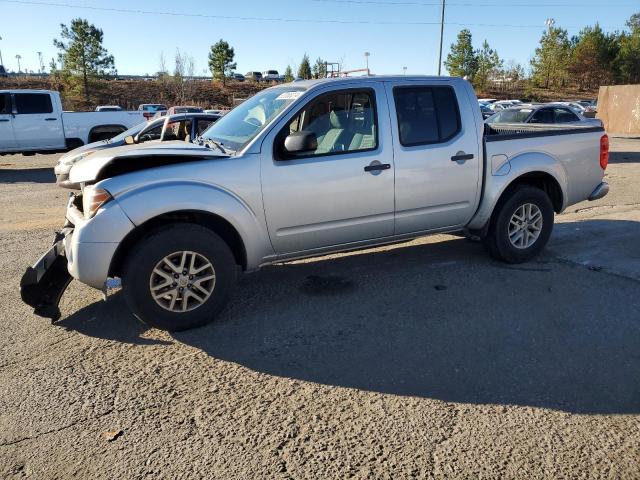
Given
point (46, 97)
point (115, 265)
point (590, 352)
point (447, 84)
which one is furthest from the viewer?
point (46, 97)

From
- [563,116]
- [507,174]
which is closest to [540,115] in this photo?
[563,116]

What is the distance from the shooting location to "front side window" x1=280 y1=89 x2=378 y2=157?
4523mm

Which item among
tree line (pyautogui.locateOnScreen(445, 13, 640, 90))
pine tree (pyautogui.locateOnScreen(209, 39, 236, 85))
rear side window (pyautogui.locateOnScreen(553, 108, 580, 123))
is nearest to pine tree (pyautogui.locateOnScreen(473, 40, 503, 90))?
tree line (pyautogui.locateOnScreen(445, 13, 640, 90))

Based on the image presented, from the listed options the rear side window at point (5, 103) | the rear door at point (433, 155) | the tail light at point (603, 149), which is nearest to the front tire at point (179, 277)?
the rear door at point (433, 155)

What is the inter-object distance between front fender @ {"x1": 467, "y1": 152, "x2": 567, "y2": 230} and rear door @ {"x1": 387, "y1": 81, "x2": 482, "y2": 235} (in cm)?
14

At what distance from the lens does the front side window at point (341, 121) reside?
452 cm

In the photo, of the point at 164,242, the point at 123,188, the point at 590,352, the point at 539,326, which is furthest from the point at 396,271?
the point at 123,188

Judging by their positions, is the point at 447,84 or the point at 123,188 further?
the point at 447,84

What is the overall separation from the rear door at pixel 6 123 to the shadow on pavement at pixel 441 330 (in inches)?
499

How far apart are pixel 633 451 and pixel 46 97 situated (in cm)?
1641

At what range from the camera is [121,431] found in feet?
9.50

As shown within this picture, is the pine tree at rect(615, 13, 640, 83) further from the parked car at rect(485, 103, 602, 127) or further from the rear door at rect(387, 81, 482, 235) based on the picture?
the rear door at rect(387, 81, 482, 235)

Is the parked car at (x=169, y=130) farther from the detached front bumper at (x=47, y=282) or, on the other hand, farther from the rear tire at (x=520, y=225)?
the rear tire at (x=520, y=225)

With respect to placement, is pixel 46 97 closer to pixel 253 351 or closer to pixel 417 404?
pixel 253 351
